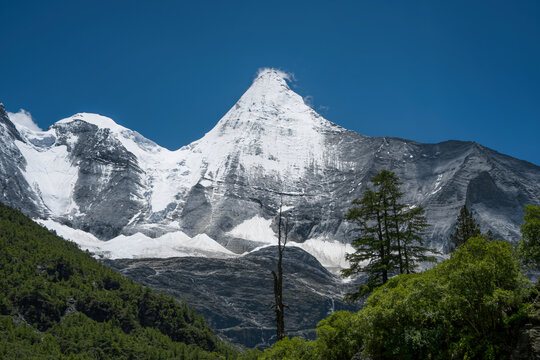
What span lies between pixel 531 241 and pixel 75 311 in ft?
488

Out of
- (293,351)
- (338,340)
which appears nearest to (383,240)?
(338,340)

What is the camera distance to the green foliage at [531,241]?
70.5 feet

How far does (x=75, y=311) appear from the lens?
494 feet

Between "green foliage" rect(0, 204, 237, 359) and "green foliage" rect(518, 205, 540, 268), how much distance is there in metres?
104

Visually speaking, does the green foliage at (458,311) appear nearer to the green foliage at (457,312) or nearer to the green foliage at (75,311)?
the green foliage at (457,312)

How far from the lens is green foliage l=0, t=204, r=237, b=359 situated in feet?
407

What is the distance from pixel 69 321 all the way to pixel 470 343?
140 meters

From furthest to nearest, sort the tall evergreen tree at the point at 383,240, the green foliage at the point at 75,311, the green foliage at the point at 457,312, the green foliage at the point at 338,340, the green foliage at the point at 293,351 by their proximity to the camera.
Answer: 1. the green foliage at the point at 75,311
2. the tall evergreen tree at the point at 383,240
3. the green foliage at the point at 293,351
4. the green foliage at the point at 338,340
5. the green foliage at the point at 457,312

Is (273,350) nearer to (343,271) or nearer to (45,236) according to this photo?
(343,271)

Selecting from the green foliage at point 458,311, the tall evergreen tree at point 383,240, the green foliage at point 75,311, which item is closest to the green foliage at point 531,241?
the green foliage at point 458,311

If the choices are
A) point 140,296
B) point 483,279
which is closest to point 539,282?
point 483,279

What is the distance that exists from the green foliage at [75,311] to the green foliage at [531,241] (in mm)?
103897

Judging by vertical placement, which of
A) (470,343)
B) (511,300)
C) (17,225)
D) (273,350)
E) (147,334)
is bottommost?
(147,334)

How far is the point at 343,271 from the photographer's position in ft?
A: 127
